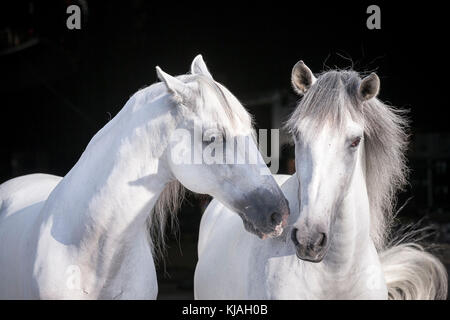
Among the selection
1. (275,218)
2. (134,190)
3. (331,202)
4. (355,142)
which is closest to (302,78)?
(355,142)

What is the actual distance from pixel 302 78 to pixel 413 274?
61.5 inches

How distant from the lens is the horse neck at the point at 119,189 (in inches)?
99.7

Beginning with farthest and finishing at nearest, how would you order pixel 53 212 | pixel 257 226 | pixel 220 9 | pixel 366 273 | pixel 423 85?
pixel 423 85
pixel 220 9
pixel 366 273
pixel 53 212
pixel 257 226

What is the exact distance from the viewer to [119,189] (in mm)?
2529

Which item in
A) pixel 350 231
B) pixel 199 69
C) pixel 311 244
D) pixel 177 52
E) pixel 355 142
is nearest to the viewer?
pixel 311 244

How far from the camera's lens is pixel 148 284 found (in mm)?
2697

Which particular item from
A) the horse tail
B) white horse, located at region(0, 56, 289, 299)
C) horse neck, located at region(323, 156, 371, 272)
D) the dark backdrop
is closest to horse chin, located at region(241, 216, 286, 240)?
white horse, located at region(0, 56, 289, 299)

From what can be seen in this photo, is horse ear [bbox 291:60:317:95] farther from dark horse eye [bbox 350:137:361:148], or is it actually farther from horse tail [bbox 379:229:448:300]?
horse tail [bbox 379:229:448:300]

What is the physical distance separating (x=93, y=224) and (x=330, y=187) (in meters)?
1.03

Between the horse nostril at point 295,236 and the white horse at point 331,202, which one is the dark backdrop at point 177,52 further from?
the horse nostril at point 295,236

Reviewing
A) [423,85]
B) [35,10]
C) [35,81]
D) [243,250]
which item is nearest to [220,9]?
[35,10]

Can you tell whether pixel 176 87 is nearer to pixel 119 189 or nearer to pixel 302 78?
pixel 119 189

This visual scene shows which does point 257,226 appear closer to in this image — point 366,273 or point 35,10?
point 366,273

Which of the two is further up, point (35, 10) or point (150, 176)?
point (35, 10)
